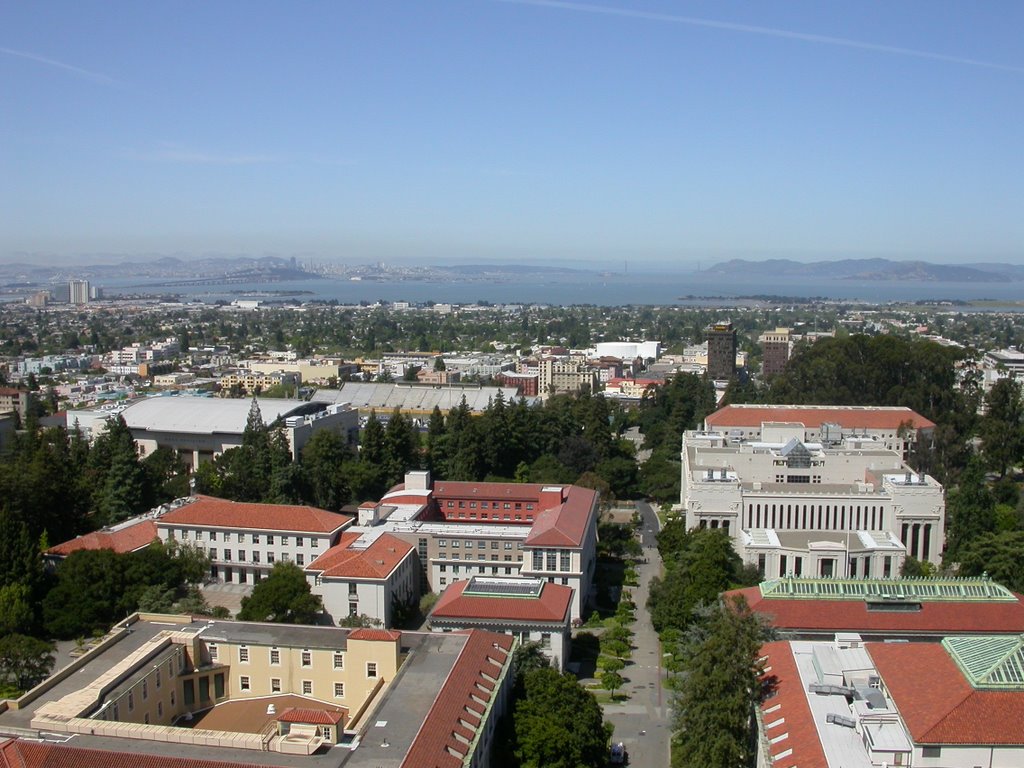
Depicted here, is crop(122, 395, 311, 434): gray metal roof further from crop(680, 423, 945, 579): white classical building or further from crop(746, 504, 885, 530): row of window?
crop(746, 504, 885, 530): row of window

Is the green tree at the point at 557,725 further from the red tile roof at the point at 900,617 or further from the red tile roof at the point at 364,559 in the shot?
the red tile roof at the point at 364,559

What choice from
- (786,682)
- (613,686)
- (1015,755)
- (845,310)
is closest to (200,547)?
(613,686)

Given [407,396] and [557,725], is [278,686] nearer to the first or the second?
[557,725]

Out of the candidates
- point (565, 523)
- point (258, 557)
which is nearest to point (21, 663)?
point (258, 557)

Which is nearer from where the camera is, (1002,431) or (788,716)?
(788,716)

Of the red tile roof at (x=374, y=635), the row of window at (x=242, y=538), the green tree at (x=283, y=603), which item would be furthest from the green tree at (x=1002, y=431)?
the red tile roof at (x=374, y=635)

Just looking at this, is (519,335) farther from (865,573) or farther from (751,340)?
(865,573)
